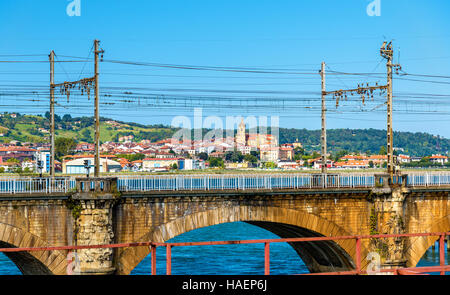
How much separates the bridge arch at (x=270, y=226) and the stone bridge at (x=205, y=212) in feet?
0.14

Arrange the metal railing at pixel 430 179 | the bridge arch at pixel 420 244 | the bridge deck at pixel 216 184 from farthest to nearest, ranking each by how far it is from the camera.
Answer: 1. the metal railing at pixel 430 179
2. the bridge arch at pixel 420 244
3. the bridge deck at pixel 216 184

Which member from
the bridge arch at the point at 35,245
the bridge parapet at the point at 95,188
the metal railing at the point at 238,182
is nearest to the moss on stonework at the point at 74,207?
the bridge parapet at the point at 95,188

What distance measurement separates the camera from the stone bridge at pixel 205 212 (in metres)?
22.8

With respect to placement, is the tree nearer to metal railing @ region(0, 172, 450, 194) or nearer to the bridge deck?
metal railing @ region(0, 172, 450, 194)

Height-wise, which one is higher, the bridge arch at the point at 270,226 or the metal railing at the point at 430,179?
the metal railing at the point at 430,179

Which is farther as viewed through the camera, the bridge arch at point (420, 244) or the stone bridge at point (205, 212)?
the bridge arch at point (420, 244)

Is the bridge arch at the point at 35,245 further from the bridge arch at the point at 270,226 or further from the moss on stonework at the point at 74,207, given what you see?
the bridge arch at the point at 270,226

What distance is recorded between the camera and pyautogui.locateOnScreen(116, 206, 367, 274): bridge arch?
23938mm

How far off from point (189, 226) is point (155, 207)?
1.71 metres

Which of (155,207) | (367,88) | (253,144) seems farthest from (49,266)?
(253,144)

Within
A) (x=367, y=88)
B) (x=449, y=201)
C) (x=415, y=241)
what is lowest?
(x=415, y=241)

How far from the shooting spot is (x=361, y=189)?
28.3 meters

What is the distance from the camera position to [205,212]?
Result: 25.5 m
